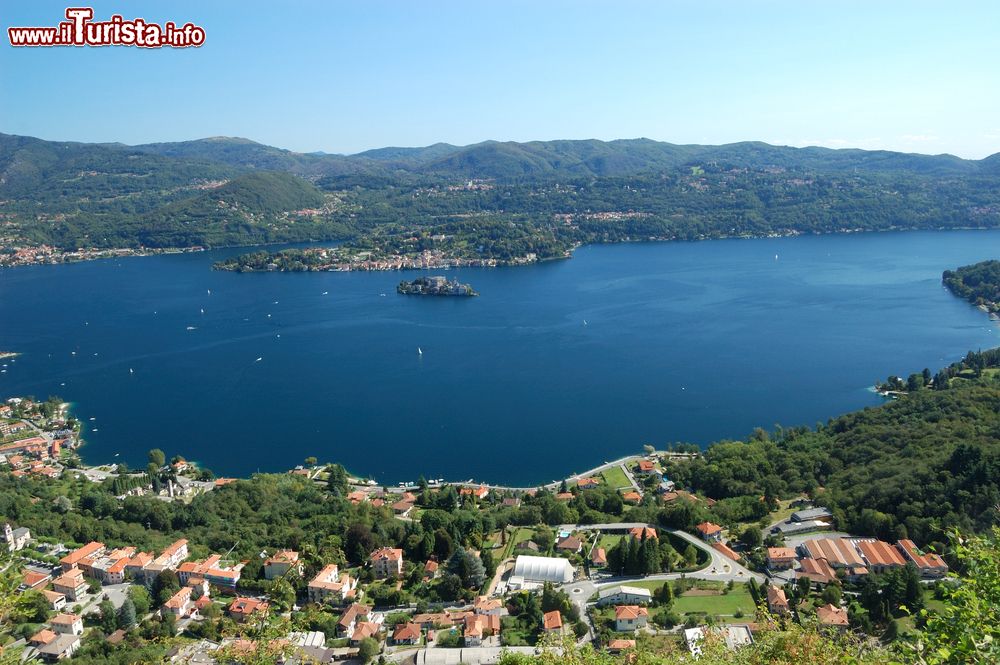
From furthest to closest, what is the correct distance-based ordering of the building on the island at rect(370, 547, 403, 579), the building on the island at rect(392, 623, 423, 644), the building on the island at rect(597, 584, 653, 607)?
the building on the island at rect(370, 547, 403, 579) → the building on the island at rect(597, 584, 653, 607) → the building on the island at rect(392, 623, 423, 644)

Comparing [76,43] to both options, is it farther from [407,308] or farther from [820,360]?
[407,308]

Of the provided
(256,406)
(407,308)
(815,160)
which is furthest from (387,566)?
(815,160)

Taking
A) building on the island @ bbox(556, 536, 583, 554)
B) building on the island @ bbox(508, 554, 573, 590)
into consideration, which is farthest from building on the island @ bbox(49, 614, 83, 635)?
building on the island @ bbox(556, 536, 583, 554)

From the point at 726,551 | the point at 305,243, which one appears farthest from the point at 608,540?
the point at 305,243

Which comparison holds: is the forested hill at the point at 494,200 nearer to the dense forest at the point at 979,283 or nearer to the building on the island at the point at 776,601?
the dense forest at the point at 979,283

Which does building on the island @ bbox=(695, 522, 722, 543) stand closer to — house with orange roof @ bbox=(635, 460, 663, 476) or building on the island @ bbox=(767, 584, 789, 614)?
building on the island @ bbox=(767, 584, 789, 614)

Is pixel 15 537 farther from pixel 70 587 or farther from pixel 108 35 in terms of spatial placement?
pixel 108 35
